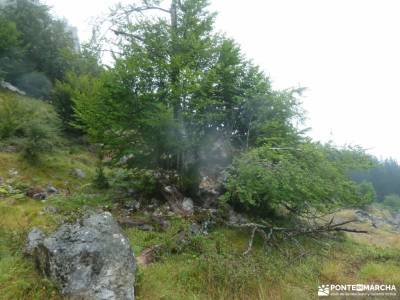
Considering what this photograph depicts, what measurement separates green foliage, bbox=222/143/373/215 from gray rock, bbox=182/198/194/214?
4.76ft

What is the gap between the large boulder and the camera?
384 centimetres

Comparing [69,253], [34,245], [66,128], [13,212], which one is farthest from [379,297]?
[66,128]

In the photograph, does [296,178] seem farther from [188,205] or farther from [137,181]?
[137,181]

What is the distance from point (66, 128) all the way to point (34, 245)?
12.4m

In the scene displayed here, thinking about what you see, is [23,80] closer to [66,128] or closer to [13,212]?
[66,128]

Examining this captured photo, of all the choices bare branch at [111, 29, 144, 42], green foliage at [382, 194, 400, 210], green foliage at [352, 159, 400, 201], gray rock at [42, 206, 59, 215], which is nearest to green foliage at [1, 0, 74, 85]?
bare branch at [111, 29, 144, 42]

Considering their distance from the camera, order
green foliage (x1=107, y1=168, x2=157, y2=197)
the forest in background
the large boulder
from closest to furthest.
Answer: the large boulder → the forest in background → green foliage (x1=107, y1=168, x2=157, y2=197)

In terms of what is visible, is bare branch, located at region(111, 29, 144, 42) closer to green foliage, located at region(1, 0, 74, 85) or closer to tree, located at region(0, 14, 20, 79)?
tree, located at region(0, 14, 20, 79)

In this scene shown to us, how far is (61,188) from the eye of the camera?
10.3 meters

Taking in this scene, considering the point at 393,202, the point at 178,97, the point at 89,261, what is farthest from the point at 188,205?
the point at 393,202

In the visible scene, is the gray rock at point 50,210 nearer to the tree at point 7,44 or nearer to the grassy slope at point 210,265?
the grassy slope at point 210,265

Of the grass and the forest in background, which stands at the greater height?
the forest in background

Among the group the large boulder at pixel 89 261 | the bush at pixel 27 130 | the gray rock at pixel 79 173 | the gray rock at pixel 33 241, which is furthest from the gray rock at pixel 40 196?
the large boulder at pixel 89 261

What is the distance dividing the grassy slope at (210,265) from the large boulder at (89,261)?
8.8 inches
